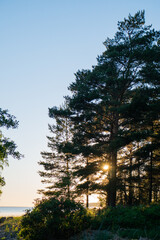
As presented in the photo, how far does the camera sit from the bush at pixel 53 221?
6.04 meters

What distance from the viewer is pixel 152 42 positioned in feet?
45.1

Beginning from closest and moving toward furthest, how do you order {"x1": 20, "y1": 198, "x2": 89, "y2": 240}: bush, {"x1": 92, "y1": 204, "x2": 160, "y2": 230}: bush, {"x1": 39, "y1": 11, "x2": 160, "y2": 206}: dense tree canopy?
{"x1": 20, "y1": 198, "x2": 89, "y2": 240}: bush < {"x1": 92, "y1": 204, "x2": 160, "y2": 230}: bush < {"x1": 39, "y1": 11, "x2": 160, "y2": 206}: dense tree canopy

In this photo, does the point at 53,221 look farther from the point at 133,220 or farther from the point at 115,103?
→ the point at 115,103

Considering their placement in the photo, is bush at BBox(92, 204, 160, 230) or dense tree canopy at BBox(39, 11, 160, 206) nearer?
bush at BBox(92, 204, 160, 230)

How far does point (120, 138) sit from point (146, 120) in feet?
11.2

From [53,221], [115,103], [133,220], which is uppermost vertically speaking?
[115,103]

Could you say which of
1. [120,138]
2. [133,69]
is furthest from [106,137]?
[133,69]

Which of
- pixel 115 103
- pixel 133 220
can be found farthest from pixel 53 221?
pixel 115 103

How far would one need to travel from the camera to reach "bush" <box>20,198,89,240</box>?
604 centimetres

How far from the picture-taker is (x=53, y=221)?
6094 mm

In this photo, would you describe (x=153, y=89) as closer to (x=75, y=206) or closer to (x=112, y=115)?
(x=112, y=115)

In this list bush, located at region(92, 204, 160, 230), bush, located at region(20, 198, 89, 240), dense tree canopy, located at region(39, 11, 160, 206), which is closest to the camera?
bush, located at region(20, 198, 89, 240)

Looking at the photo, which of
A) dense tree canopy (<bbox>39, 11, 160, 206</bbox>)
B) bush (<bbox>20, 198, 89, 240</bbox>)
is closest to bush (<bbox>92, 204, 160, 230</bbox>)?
bush (<bbox>20, 198, 89, 240</bbox>)

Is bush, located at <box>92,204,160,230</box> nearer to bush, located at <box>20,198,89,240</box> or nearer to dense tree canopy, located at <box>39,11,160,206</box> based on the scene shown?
bush, located at <box>20,198,89,240</box>
